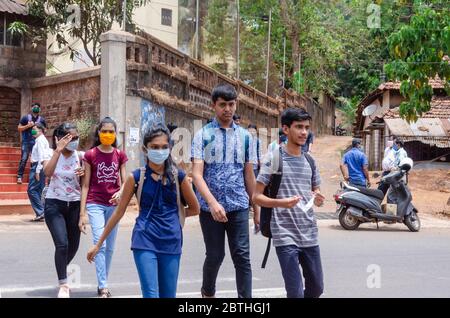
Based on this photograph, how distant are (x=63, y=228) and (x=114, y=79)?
968 cm

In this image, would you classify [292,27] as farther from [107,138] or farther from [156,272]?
[156,272]

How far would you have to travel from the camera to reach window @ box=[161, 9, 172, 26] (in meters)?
45.2

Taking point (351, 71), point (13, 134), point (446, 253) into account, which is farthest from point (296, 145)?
point (351, 71)

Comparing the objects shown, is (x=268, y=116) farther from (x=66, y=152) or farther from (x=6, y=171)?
(x=66, y=152)

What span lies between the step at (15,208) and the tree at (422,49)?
8874 millimetres

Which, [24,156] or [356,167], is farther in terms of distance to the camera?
[24,156]

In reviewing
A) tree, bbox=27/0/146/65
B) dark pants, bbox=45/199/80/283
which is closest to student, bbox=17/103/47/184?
tree, bbox=27/0/146/65

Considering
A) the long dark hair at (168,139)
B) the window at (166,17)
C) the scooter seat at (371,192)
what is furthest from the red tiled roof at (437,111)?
the long dark hair at (168,139)

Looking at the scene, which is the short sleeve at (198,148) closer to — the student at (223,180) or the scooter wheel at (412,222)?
the student at (223,180)

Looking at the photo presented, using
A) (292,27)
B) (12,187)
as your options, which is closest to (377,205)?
(12,187)

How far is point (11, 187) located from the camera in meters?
15.3

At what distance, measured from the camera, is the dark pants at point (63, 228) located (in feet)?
21.2

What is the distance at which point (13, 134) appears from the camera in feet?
70.2
